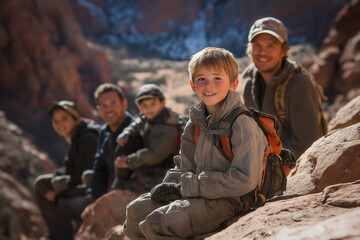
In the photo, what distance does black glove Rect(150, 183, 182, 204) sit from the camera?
2.43 metres

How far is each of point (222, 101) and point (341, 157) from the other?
2.62ft

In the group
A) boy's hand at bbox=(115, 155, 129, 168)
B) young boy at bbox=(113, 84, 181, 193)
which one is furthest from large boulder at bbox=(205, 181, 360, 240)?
boy's hand at bbox=(115, 155, 129, 168)

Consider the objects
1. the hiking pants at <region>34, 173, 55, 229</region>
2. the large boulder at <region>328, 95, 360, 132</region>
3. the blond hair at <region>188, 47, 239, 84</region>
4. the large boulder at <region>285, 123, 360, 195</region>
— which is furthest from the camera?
the hiking pants at <region>34, 173, 55, 229</region>

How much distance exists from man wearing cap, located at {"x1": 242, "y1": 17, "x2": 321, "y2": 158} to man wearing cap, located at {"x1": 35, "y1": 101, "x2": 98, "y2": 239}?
2570 millimetres

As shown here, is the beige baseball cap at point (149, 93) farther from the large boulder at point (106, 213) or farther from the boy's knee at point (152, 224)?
the boy's knee at point (152, 224)

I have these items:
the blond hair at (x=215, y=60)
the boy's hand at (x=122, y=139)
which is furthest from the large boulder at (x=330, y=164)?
the boy's hand at (x=122, y=139)

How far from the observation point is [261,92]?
165 inches

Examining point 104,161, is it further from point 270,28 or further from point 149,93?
point 270,28

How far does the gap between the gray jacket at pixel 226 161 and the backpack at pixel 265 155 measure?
38 millimetres

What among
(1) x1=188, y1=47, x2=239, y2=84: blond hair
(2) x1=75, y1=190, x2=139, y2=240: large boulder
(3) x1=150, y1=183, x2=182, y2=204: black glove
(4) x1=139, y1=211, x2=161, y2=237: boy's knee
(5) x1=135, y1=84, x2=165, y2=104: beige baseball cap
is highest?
(5) x1=135, y1=84, x2=165, y2=104: beige baseball cap

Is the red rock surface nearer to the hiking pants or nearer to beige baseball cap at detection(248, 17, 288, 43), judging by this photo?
beige baseball cap at detection(248, 17, 288, 43)

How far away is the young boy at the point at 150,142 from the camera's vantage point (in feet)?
13.8

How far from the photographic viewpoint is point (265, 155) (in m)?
2.41

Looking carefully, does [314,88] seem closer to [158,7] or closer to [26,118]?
[26,118]
